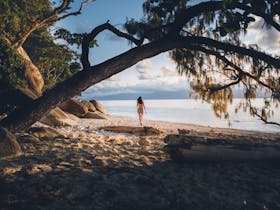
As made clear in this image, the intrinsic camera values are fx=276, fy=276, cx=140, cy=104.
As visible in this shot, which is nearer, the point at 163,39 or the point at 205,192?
the point at 205,192

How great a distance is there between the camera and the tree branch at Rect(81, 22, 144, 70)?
8.25 metres

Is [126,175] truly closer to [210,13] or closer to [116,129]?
[210,13]

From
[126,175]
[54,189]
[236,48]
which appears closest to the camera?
[54,189]

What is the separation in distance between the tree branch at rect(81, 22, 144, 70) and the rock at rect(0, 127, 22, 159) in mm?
2873

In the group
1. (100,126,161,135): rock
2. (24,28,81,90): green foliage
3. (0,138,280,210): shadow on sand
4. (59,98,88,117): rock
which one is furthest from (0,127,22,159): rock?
(24,28,81,90): green foliage

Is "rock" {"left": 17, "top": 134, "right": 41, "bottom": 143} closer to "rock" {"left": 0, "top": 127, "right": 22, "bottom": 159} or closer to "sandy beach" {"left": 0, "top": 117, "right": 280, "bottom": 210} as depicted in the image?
"sandy beach" {"left": 0, "top": 117, "right": 280, "bottom": 210}

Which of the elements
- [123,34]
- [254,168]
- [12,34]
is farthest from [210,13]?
[12,34]

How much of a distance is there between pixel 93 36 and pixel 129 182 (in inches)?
198

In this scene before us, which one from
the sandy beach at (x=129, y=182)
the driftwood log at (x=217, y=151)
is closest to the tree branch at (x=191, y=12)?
the driftwood log at (x=217, y=151)

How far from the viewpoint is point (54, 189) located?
15.5ft

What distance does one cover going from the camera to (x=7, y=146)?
6496mm

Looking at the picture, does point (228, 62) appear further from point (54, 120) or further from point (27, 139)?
point (54, 120)

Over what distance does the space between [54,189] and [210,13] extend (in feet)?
20.9

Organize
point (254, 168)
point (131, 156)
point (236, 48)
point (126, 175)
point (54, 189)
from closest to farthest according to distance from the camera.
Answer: point (54, 189)
point (126, 175)
point (254, 168)
point (131, 156)
point (236, 48)
